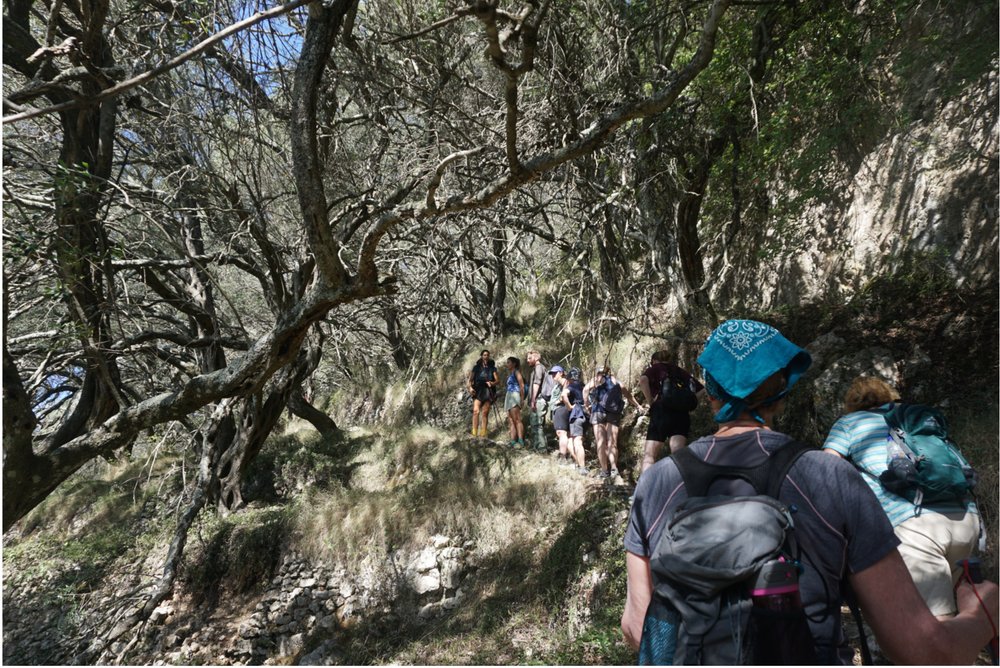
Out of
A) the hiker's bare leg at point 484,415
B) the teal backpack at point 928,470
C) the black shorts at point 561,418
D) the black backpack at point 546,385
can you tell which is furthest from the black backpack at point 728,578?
the hiker's bare leg at point 484,415

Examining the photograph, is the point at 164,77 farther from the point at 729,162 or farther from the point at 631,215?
the point at 729,162

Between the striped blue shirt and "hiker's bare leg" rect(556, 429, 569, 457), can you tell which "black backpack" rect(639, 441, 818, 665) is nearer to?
the striped blue shirt

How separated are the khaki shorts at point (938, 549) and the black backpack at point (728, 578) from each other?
1.52 m

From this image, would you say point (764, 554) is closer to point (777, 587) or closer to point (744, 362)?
point (777, 587)

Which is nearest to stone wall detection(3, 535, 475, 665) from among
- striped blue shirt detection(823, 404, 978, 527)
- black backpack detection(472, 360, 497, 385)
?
black backpack detection(472, 360, 497, 385)

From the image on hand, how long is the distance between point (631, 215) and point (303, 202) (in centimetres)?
493

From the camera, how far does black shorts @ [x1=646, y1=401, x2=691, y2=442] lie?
18.1 ft

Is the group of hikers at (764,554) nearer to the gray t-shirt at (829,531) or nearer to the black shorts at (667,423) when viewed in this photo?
the gray t-shirt at (829,531)

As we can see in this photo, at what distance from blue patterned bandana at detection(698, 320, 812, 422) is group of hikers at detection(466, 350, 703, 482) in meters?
4.09

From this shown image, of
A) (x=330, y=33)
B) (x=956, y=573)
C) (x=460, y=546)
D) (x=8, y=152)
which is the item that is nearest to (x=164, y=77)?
(x=8, y=152)

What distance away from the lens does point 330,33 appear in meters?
4.00

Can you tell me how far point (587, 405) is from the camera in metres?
7.62

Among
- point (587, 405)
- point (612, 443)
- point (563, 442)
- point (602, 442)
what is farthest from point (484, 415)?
point (612, 443)

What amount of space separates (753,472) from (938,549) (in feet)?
5.27
